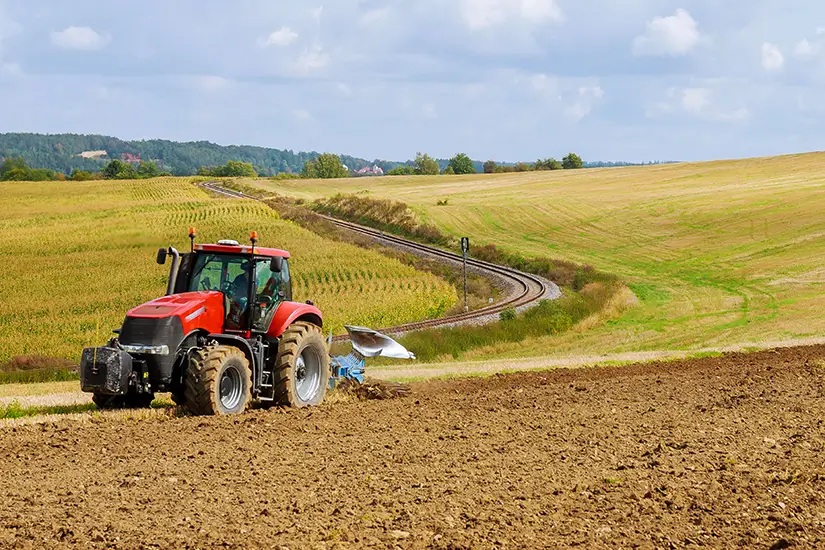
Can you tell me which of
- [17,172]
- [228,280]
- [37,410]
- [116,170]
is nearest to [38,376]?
[37,410]

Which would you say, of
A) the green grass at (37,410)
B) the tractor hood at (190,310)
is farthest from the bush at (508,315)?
the tractor hood at (190,310)

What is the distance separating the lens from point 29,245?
5375cm

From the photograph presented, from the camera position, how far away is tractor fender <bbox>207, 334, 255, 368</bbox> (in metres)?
13.9

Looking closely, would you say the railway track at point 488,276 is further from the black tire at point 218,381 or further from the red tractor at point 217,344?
the black tire at point 218,381

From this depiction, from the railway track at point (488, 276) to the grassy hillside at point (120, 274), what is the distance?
6.81ft

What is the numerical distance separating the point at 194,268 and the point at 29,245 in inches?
1691

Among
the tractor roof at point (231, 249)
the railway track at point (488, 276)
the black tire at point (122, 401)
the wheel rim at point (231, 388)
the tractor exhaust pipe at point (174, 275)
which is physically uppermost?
the tractor roof at point (231, 249)

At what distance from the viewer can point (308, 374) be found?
1552 centimetres

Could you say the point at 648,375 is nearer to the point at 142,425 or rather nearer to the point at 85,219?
the point at 142,425

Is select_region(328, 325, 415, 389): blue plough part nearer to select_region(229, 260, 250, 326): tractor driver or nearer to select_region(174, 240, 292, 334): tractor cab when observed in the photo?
select_region(174, 240, 292, 334): tractor cab

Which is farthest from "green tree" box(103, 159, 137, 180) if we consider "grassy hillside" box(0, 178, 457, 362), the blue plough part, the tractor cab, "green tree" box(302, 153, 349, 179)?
the tractor cab

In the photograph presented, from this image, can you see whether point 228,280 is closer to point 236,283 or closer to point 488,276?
point 236,283

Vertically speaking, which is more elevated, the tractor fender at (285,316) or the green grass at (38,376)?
the tractor fender at (285,316)

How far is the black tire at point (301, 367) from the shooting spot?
1445 cm
